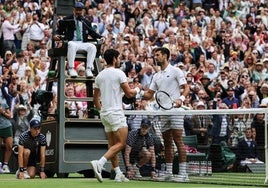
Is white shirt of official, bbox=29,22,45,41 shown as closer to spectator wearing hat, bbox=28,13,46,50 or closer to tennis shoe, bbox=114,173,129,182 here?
spectator wearing hat, bbox=28,13,46,50

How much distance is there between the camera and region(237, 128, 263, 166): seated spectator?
19.9m

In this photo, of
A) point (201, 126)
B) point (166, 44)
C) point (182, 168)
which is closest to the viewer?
point (182, 168)

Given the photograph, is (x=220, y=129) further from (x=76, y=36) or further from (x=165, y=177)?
(x=76, y=36)

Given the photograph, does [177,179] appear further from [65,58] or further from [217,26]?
[217,26]

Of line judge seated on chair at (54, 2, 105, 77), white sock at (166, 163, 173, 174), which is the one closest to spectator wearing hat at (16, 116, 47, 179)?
line judge seated on chair at (54, 2, 105, 77)


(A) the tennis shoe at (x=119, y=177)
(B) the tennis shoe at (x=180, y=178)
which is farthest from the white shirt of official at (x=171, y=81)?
(A) the tennis shoe at (x=119, y=177)

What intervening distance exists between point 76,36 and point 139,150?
3007mm

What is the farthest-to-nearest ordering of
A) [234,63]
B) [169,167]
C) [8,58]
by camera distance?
[234,63] < [8,58] < [169,167]

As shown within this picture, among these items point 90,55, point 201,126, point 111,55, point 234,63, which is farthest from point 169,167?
point 234,63

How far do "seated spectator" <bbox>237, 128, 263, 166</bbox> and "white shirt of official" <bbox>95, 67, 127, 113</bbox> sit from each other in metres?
3.04

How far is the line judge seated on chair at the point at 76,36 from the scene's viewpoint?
21.0m

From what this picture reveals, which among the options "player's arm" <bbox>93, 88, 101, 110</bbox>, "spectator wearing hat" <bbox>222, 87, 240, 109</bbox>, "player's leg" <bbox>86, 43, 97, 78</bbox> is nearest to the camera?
"player's arm" <bbox>93, 88, 101, 110</bbox>

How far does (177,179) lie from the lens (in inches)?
742

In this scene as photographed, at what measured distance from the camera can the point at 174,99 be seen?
19281 mm
